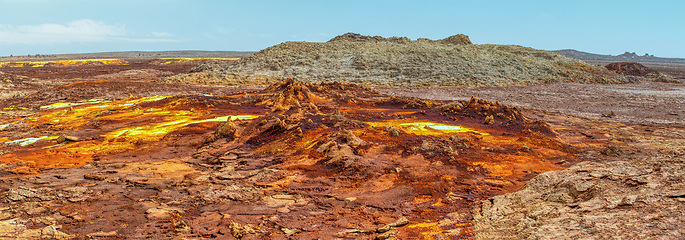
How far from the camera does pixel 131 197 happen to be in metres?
6.04

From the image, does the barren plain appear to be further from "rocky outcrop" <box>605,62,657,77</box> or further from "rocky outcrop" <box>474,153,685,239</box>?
"rocky outcrop" <box>605,62,657,77</box>

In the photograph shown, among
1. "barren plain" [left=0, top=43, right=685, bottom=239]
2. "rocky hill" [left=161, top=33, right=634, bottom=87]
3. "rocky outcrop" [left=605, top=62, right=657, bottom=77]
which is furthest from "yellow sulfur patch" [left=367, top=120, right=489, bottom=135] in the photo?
"rocky outcrop" [left=605, top=62, right=657, bottom=77]

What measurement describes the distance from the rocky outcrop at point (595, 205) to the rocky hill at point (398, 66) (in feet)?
80.2

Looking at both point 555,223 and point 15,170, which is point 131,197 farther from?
point 555,223

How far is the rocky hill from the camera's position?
3116 cm

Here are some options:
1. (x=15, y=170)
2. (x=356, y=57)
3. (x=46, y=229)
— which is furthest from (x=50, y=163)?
(x=356, y=57)

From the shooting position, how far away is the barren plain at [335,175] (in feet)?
15.7

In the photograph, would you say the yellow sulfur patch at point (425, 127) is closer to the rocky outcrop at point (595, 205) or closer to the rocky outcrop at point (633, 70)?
the rocky outcrop at point (595, 205)

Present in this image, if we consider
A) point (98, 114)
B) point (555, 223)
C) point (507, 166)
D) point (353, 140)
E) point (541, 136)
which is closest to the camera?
point (555, 223)

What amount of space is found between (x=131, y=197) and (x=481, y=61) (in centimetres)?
3203

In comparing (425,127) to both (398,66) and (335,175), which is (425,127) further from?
(398,66)

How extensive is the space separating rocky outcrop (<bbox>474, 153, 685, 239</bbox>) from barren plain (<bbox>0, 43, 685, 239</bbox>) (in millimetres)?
22

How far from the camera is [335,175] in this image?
7395 millimetres

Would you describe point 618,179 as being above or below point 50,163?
above
